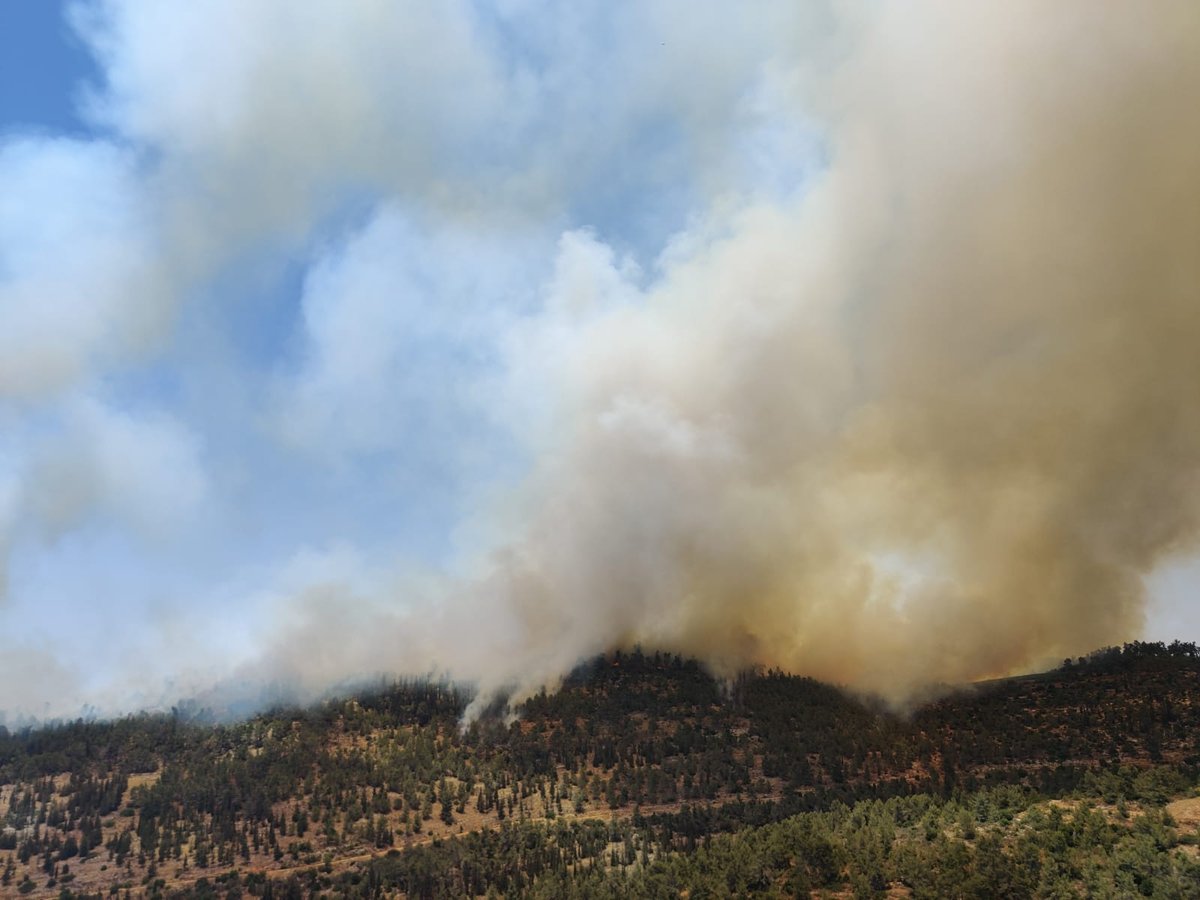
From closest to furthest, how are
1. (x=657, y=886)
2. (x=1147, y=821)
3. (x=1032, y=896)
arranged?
(x=1032, y=896), (x=1147, y=821), (x=657, y=886)

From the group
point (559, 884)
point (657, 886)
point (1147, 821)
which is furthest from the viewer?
point (559, 884)

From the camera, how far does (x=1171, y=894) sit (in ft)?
374

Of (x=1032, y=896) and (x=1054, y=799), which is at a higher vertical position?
(x=1054, y=799)

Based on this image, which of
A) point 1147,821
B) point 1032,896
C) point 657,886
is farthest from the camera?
point 657,886

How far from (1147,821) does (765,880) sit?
66.7 metres

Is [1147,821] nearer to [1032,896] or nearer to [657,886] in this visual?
[1032,896]

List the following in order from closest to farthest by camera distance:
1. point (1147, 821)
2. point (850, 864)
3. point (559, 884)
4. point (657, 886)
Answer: point (1147, 821) < point (850, 864) < point (657, 886) < point (559, 884)

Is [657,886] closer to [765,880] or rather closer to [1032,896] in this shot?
[765,880]

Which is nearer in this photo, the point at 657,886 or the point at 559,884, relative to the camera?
the point at 657,886

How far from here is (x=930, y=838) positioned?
15812 cm

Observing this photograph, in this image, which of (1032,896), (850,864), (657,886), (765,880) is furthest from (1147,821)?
(657,886)

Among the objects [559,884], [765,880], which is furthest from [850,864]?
[559,884]

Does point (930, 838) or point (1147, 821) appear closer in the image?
point (1147, 821)

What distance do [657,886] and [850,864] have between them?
40.6m
